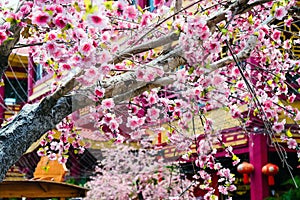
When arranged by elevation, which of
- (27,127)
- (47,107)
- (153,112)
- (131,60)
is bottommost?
(27,127)

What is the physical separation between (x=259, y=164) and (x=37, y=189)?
11.6 ft

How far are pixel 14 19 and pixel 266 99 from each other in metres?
2.66

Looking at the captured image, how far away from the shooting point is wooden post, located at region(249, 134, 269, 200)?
26.5 feet

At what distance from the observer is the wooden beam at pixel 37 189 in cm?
793

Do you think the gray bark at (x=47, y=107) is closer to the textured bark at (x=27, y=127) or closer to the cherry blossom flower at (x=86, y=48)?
the textured bark at (x=27, y=127)

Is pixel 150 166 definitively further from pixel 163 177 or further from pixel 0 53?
pixel 0 53

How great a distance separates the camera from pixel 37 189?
8.28 m

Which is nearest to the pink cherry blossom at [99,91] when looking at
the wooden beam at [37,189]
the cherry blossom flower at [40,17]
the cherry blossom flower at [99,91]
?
the cherry blossom flower at [99,91]

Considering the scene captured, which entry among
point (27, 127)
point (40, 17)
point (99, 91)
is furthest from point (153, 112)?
point (40, 17)

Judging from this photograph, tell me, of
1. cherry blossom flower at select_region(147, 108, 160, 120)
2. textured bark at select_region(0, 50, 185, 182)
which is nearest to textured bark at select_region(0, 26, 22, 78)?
textured bark at select_region(0, 50, 185, 182)

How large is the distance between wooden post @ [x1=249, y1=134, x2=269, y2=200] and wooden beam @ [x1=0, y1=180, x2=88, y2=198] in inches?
113

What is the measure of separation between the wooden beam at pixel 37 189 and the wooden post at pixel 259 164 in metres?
2.88

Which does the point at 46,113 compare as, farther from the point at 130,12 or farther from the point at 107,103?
the point at 130,12

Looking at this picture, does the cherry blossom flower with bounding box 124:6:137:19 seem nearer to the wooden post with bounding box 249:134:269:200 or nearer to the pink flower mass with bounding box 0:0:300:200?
the pink flower mass with bounding box 0:0:300:200
